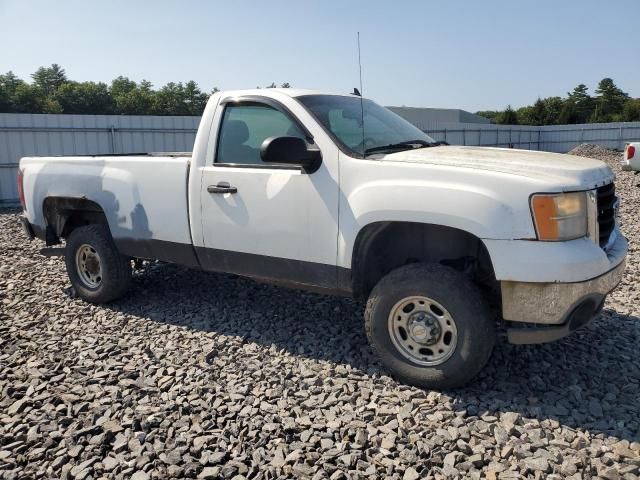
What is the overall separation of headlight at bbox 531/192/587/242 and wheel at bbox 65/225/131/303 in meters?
3.84

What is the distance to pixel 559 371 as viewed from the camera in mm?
3766

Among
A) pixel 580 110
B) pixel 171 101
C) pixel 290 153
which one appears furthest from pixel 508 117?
pixel 171 101

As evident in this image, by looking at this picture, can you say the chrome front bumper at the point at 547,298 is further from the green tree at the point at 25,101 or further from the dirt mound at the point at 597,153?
the green tree at the point at 25,101

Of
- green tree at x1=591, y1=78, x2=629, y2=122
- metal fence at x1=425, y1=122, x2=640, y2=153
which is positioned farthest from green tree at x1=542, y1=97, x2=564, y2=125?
metal fence at x1=425, y1=122, x2=640, y2=153

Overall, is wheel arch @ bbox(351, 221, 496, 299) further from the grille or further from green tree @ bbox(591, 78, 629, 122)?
green tree @ bbox(591, 78, 629, 122)

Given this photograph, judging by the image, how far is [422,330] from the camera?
347 cm

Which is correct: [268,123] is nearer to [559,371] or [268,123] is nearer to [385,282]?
[385,282]

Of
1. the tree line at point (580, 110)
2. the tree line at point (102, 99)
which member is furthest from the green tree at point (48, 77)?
the tree line at point (580, 110)

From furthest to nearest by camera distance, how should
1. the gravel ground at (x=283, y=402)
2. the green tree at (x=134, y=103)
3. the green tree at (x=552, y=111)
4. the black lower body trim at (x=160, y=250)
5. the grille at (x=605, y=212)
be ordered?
1. the green tree at (x=134, y=103)
2. the green tree at (x=552, y=111)
3. the black lower body trim at (x=160, y=250)
4. the grille at (x=605, y=212)
5. the gravel ground at (x=283, y=402)

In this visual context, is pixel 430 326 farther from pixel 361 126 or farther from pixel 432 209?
pixel 361 126

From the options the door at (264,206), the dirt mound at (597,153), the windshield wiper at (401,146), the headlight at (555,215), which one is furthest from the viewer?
the dirt mound at (597,153)

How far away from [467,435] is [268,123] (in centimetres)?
263

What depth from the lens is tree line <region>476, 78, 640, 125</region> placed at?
5012cm

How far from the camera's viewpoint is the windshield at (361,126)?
392 centimetres
